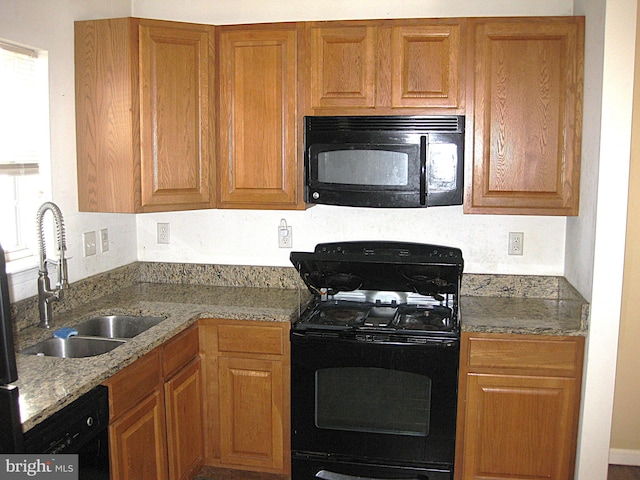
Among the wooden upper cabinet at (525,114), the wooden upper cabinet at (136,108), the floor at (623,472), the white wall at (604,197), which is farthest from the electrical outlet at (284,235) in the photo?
the floor at (623,472)

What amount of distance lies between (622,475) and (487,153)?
67.1 inches

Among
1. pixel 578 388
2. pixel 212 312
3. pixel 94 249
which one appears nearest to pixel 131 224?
pixel 94 249

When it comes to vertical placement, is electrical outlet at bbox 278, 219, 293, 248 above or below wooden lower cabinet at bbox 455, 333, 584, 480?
above

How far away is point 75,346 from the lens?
2520 millimetres

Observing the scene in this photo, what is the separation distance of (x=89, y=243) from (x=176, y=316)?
60 cm

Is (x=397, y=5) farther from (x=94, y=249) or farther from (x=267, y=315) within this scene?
(x=94, y=249)

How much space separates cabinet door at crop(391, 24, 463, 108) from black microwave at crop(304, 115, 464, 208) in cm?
9

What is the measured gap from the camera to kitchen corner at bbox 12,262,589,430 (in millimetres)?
2150

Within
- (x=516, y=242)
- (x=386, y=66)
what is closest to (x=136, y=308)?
(x=386, y=66)

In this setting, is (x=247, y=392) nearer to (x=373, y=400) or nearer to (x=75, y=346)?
(x=373, y=400)

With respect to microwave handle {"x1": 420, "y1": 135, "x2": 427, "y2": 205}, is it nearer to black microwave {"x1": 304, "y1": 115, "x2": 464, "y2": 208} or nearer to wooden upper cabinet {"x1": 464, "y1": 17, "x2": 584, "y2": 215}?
→ black microwave {"x1": 304, "y1": 115, "x2": 464, "y2": 208}

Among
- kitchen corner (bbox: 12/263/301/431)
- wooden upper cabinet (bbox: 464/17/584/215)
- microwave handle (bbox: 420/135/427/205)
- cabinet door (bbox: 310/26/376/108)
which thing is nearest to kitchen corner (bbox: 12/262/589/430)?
kitchen corner (bbox: 12/263/301/431)

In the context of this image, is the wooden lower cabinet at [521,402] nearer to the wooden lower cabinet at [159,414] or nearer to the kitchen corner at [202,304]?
the kitchen corner at [202,304]

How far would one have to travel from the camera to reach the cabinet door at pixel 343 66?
2824 millimetres
